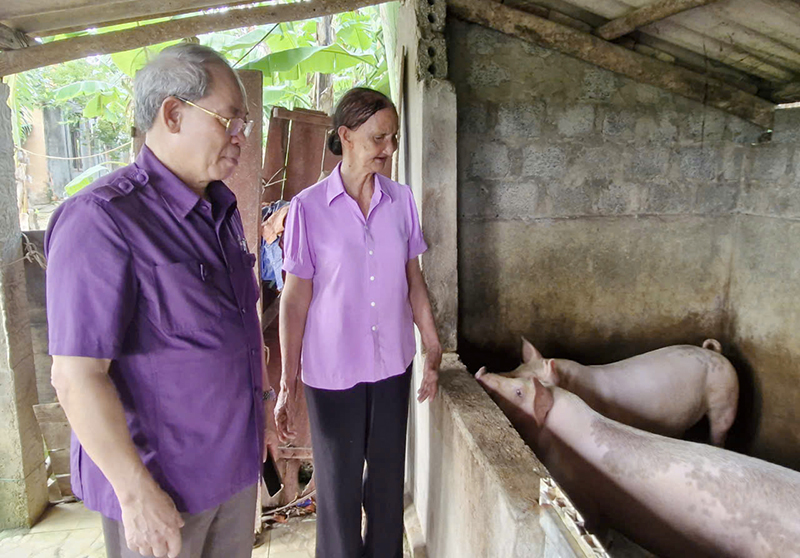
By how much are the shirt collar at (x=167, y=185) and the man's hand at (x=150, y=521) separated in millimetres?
629

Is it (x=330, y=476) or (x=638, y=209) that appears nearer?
(x=330, y=476)

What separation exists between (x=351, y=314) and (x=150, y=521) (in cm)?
104

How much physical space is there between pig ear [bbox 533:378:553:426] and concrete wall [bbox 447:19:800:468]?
37.1 inches

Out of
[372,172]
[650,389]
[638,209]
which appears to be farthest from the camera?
[638,209]

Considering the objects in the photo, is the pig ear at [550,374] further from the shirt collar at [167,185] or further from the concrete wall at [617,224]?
the shirt collar at [167,185]

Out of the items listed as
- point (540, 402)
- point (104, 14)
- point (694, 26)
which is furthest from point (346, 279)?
point (694, 26)

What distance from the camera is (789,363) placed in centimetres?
308

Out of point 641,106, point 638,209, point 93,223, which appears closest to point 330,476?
point 93,223

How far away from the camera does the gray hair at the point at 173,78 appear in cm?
123

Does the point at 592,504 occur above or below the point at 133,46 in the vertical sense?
below

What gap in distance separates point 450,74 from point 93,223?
7.51 feet

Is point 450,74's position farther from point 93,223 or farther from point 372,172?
point 93,223

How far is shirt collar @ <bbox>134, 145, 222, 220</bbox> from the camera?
1.27m

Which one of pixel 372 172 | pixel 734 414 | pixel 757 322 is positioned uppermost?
pixel 372 172
